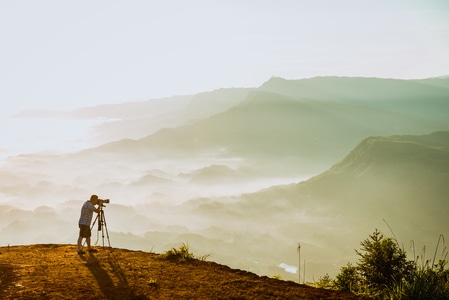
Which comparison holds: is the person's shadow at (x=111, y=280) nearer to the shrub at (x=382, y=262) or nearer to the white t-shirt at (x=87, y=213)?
the white t-shirt at (x=87, y=213)

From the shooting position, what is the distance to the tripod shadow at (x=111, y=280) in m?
10.7

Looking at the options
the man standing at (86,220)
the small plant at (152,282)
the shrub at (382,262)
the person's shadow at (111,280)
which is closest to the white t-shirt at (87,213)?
the man standing at (86,220)

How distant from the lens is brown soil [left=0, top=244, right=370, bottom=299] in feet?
35.3

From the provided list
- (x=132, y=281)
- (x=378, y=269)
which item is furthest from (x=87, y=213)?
(x=378, y=269)

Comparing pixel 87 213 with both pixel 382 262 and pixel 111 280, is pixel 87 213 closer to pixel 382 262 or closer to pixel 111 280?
pixel 111 280

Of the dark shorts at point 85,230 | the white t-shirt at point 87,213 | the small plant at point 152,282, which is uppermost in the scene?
the white t-shirt at point 87,213

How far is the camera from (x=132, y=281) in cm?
1188

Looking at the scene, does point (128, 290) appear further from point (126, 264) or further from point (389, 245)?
point (389, 245)

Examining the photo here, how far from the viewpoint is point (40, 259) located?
49.4 ft

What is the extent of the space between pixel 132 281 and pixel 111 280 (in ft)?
2.29

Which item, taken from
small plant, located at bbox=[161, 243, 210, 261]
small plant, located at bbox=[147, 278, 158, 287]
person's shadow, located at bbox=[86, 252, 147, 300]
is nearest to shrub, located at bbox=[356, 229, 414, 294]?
small plant, located at bbox=[161, 243, 210, 261]

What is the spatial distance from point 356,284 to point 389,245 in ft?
7.13

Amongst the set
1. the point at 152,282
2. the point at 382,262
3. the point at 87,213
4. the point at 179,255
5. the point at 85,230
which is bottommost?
the point at 152,282

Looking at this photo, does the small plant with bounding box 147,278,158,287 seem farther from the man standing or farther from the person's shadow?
the man standing
